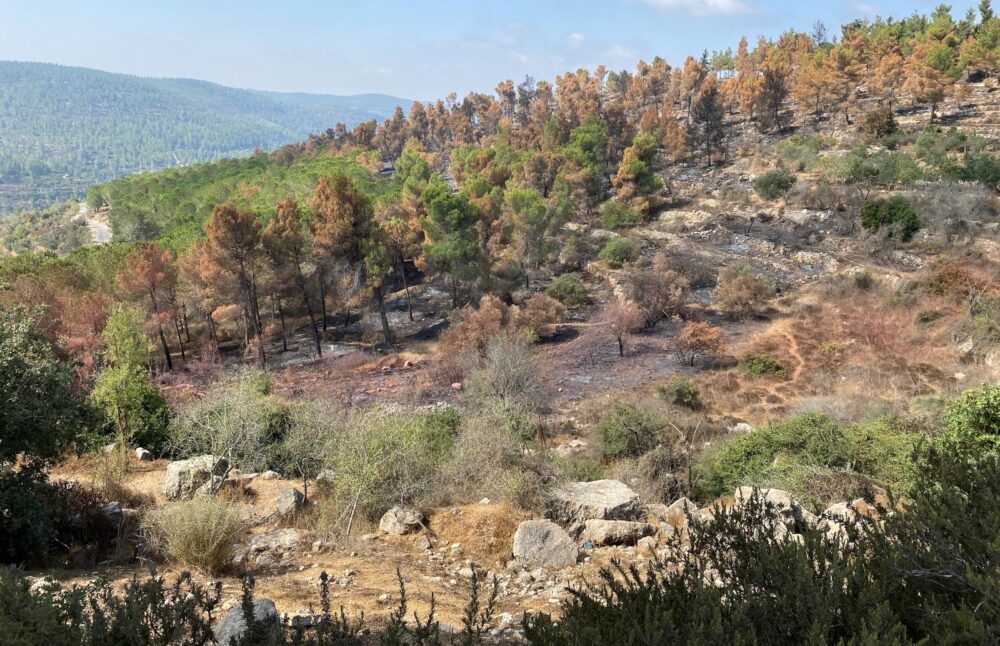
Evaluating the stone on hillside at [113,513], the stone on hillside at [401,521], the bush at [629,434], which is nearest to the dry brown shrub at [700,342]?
the bush at [629,434]

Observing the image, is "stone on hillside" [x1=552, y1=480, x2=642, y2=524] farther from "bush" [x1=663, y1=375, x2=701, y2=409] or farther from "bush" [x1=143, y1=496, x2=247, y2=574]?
"bush" [x1=663, y1=375, x2=701, y2=409]

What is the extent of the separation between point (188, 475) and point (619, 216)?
3561 cm

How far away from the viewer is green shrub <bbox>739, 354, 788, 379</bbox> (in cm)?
2003

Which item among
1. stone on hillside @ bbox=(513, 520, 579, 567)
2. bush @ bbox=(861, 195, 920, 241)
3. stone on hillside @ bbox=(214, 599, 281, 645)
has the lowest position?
stone on hillside @ bbox=(513, 520, 579, 567)

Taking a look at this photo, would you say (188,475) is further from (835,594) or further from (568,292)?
(568,292)

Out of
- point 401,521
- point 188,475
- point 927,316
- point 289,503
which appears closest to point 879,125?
point 927,316

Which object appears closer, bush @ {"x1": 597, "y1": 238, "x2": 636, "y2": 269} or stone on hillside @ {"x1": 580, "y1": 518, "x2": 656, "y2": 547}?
stone on hillside @ {"x1": 580, "y1": 518, "x2": 656, "y2": 547}

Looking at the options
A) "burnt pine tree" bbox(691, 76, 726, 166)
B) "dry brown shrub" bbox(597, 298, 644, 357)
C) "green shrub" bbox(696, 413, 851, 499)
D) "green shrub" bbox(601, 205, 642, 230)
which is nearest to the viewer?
"green shrub" bbox(696, 413, 851, 499)

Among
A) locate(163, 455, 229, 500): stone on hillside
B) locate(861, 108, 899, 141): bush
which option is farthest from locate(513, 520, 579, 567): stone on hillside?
locate(861, 108, 899, 141): bush

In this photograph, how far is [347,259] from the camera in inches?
1039

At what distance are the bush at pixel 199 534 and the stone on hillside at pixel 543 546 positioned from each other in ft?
12.0

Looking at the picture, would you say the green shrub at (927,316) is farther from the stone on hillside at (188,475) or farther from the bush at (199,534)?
the bush at (199,534)

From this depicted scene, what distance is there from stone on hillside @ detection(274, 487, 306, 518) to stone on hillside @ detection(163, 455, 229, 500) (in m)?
1.52

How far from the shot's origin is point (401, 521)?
28.4 ft
